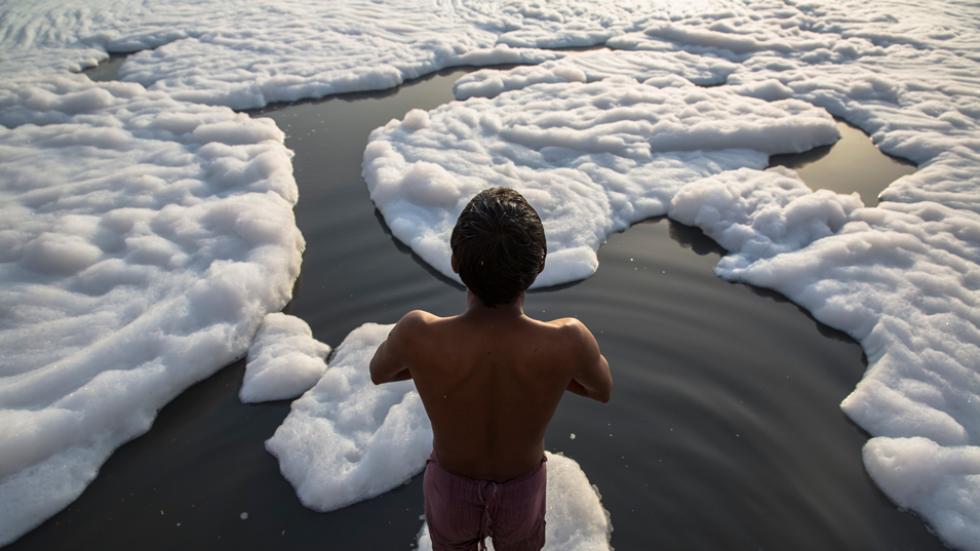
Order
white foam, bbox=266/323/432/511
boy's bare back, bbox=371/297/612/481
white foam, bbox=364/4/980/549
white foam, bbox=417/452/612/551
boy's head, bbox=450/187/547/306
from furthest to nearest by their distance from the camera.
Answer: white foam, bbox=364/4/980/549, white foam, bbox=266/323/432/511, white foam, bbox=417/452/612/551, boy's bare back, bbox=371/297/612/481, boy's head, bbox=450/187/547/306

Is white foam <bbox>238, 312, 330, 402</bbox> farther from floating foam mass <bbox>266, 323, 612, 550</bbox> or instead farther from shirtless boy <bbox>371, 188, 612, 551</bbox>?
shirtless boy <bbox>371, 188, 612, 551</bbox>

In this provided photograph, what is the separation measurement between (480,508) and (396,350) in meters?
0.49

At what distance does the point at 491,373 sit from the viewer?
163 cm

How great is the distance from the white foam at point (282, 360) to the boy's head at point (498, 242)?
5.61ft

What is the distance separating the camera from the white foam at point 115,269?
2736 mm

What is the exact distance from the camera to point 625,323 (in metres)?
3.33

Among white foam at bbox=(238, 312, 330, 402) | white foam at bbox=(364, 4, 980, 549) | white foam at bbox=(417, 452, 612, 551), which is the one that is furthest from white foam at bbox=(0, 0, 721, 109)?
white foam at bbox=(417, 452, 612, 551)

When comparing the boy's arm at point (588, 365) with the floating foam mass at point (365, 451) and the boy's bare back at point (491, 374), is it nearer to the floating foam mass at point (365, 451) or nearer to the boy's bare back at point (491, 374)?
the boy's bare back at point (491, 374)

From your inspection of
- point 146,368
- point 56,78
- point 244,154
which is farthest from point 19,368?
point 56,78

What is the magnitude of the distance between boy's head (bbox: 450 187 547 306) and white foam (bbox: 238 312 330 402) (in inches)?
67.3

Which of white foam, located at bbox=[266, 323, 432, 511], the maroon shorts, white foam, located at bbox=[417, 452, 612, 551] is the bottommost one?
white foam, located at bbox=[266, 323, 432, 511]

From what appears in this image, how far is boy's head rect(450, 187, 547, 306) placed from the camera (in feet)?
4.98

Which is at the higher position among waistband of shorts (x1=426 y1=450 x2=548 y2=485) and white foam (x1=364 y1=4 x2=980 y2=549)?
waistband of shorts (x1=426 y1=450 x2=548 y2=485)

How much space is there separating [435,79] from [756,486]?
16.5ft
